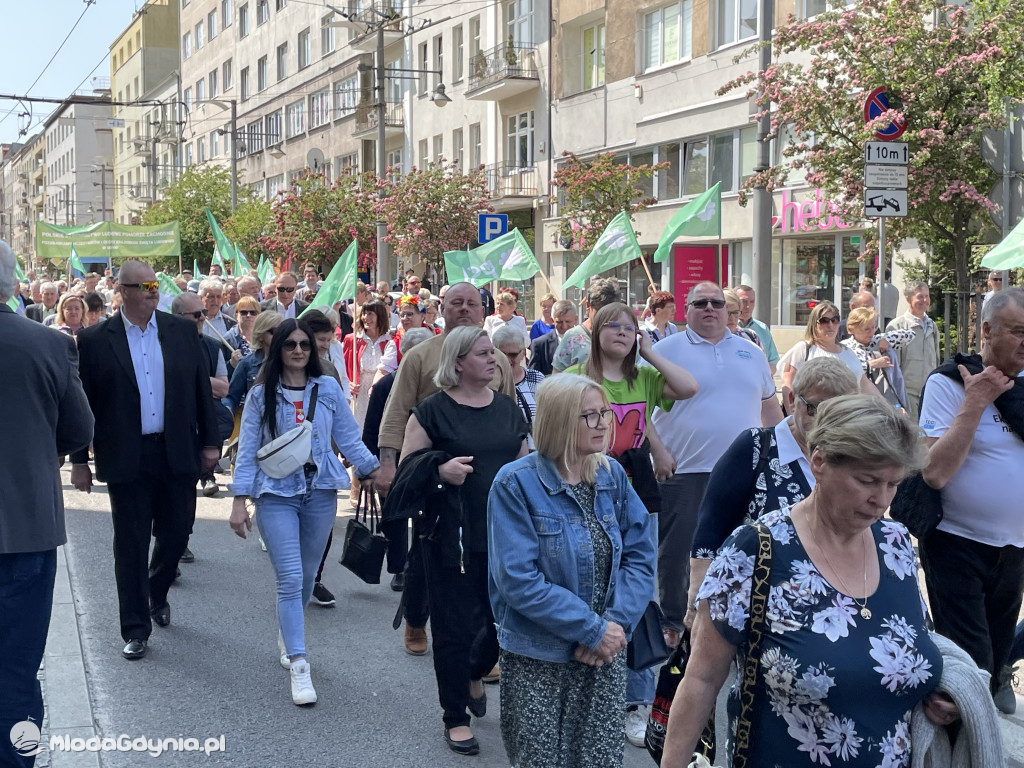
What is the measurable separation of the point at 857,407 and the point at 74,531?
27.9 ft

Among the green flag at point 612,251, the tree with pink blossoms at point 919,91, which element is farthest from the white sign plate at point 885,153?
the tree with pink blossoms at point 919,91

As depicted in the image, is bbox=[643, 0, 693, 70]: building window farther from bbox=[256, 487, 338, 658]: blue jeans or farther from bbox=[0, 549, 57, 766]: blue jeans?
bbox=[0, 549, 57, 766]: blue jeans

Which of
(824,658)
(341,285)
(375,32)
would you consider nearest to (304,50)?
(375,32)

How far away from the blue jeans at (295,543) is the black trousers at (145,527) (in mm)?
852

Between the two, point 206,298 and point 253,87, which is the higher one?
point 253,87

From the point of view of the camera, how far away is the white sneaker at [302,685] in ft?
18.9

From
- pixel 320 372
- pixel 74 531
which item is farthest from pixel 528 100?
pixel 320 372

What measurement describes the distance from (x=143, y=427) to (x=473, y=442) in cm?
229

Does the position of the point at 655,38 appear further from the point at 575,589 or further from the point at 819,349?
the point at 575,589

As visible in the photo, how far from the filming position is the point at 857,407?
291cm

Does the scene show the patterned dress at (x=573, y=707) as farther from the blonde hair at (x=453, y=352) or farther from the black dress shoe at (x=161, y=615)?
the black dress shoe at (x=161, y=615)

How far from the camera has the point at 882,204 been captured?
11062 mm

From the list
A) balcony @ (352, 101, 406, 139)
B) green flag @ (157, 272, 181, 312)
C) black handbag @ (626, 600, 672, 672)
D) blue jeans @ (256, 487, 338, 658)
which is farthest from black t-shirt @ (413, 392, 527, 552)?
balcony @ (352, 101, 406, 139)

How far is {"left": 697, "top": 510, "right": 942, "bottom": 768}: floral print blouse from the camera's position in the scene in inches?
109
